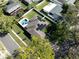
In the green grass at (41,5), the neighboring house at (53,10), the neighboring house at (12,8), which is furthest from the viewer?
the green grass at (41,5)

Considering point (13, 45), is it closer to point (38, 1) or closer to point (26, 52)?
point (26, 52)

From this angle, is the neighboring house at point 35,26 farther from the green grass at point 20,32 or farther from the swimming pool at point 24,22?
the green grass at point 20,32

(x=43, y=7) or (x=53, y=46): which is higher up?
(x=43, y=7)

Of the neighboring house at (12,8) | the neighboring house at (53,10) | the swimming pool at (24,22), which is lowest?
the swimming pool at (24,22)

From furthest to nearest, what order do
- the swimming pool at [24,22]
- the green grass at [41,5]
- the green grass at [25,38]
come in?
the green grass at [41,5], the swimming pool at [24,22], the green grass at [25,38]

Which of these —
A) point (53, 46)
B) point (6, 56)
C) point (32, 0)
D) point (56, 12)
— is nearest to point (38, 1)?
point (32, 0)

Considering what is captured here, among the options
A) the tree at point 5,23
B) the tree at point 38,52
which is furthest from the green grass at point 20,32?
the tree at point 38,52

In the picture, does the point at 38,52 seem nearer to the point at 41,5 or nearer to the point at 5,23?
the point at 5,23
